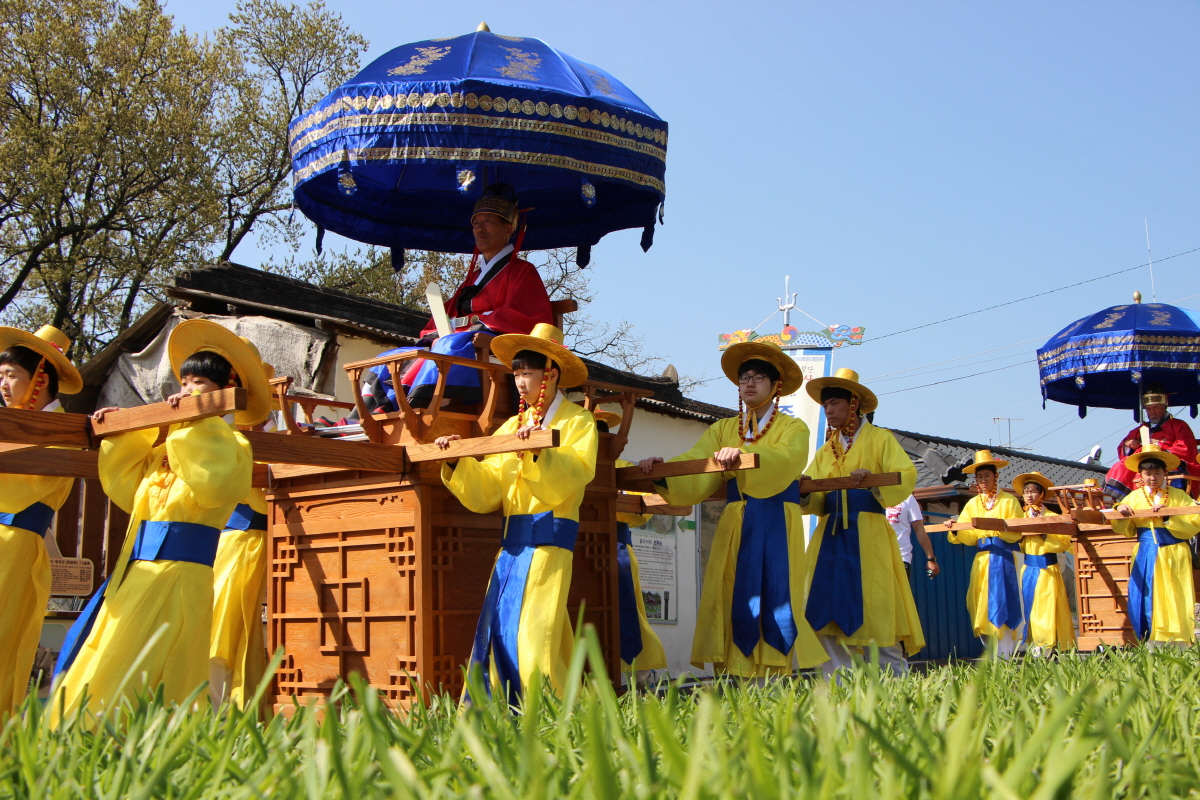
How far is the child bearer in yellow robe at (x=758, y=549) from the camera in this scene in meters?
5.67

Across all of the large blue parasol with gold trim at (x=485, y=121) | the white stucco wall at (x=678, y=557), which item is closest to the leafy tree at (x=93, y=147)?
the white stucco wall at (x=678, y=557)

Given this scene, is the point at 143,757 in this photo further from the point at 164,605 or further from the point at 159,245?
the point at 159,245

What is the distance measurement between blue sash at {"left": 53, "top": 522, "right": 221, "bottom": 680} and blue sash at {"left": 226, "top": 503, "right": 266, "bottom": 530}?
1414 millimetres

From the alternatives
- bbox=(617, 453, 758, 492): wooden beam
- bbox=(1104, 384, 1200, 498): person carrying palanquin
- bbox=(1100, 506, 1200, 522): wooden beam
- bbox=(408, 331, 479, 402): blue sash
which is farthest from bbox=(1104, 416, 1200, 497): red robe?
bbox=(408, 331, 479, 402): blue sash

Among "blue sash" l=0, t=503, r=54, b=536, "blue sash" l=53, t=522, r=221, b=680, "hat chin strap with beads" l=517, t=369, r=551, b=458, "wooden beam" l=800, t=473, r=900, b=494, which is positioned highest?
"hat chin strap with beads" l=517, t=369, r=551, b=458

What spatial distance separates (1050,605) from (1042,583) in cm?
23

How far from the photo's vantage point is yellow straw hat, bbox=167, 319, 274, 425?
432cm

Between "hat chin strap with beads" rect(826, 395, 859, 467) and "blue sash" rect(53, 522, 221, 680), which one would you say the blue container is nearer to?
"hat chin strap with beads" rect(826, 395, 859, 467)

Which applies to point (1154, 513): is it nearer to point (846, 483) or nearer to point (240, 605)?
point (846, 483)

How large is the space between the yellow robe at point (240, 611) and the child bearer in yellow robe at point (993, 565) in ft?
23.5

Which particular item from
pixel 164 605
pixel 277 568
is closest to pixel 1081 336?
pixel 277 568

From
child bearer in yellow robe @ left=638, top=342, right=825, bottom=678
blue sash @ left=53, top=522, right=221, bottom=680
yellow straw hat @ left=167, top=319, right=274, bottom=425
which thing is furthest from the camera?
child bearer in yellow robe @ left=638, top=342, right=825, bottom=678

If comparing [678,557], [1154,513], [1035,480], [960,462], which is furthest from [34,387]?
[960,462]

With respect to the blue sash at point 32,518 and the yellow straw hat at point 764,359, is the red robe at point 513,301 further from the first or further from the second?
the blue sash at point 32,518
